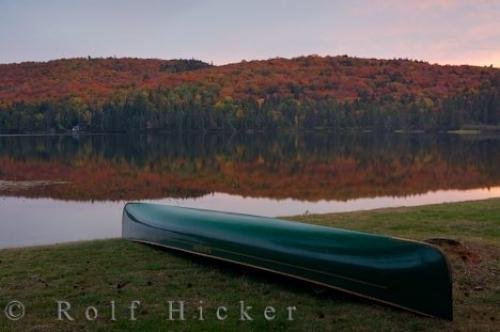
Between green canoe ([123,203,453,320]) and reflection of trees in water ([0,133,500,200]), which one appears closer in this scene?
green canoe ([123,203,453,320])

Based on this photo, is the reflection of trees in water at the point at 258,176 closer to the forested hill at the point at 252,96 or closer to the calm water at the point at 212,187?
the calm water at the point at 212,187

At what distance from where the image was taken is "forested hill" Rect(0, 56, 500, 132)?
115562mm

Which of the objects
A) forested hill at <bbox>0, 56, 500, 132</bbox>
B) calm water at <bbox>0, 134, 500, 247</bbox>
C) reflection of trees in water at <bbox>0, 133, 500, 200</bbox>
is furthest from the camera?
forested hill at <bbox>0, 56, 500, 132</bbox>

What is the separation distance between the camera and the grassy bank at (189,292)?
19.2 feet

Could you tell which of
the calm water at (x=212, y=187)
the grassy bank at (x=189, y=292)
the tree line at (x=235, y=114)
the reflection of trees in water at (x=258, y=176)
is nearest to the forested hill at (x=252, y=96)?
the tree line at (x=235, y=114)

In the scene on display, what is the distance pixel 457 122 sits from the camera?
11206 cm

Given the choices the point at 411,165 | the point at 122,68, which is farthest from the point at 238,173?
the point at 122,68

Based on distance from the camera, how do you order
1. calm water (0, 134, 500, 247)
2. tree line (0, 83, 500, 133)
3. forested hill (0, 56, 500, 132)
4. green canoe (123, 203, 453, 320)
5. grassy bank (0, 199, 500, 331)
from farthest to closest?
forested hill (0, 56, 500, 132), tree line (0, 83, 500, 133), calm water (0, 134, 500, 247), green canoe (123, 203, 453, 320), grassy bank (0, 199, 500, 331)

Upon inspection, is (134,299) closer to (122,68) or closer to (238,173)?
(238,173)

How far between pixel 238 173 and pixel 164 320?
28209 millimetres

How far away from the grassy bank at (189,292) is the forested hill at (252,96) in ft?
350

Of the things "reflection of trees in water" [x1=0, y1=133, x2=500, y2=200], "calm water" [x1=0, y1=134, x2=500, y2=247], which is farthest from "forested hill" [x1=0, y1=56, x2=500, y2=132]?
"calm water" [x1=0, y1=134, x2=500, y2=247]

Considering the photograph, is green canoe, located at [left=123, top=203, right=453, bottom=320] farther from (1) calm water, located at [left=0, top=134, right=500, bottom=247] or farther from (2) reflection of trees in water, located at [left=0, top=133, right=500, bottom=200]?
(2) reflection of trees in water, located at [left=0, top=133, right=500, bottom=200]

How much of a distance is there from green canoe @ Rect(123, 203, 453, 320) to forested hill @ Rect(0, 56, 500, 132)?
10712cm
